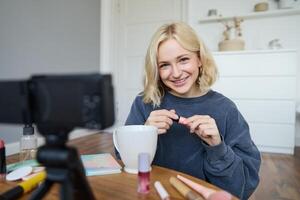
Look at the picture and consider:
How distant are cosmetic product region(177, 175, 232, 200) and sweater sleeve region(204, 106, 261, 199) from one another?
0.13 meters

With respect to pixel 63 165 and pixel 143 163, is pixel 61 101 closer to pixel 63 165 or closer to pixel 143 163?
pixel 63 165

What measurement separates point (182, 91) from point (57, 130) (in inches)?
23.3

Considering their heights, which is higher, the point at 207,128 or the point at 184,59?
the point at 184,59

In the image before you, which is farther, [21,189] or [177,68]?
[177,68]

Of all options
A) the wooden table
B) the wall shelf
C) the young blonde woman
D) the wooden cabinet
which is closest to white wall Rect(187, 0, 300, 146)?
the wall shelf

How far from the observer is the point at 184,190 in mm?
441

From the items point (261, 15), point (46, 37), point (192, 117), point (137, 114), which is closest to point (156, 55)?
point (137, 114)

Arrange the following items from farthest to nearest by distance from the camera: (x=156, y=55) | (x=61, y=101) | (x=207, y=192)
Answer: (x=156, y=55)
(x=207, y=192)
(x=61, y=101)

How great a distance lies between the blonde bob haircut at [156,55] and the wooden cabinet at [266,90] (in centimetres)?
201

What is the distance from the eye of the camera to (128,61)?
12.5 feet

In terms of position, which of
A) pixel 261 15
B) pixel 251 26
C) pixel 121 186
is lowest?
pixel 121 186

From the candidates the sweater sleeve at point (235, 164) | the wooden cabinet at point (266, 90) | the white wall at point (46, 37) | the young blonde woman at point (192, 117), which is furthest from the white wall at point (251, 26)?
the sweater sleeve at point (235, 164)

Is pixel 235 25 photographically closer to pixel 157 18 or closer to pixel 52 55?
pixel 157 18

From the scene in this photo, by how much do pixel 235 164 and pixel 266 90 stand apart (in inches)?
92.4
